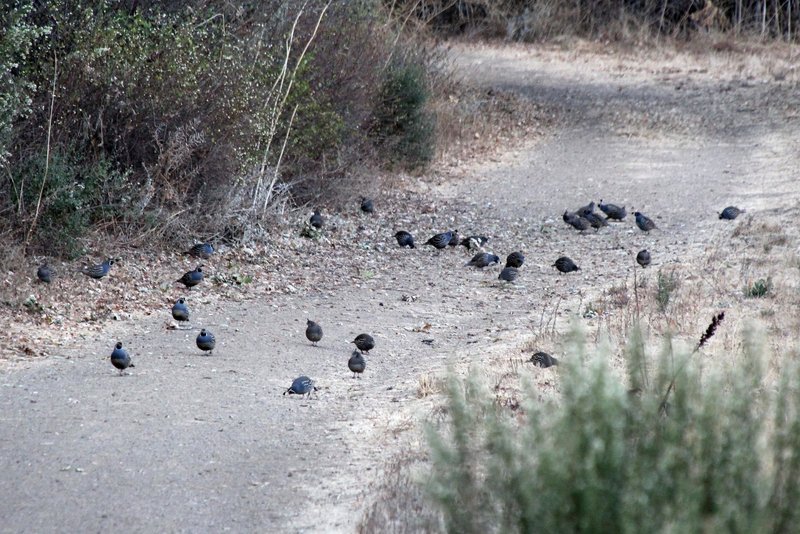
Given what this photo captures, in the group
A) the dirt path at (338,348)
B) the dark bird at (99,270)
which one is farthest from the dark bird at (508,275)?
the dark bird at (99,270)

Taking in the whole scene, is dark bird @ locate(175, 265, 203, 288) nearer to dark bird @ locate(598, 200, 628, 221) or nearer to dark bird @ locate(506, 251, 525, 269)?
dark bird @ locate(506, 251, 525, 269)

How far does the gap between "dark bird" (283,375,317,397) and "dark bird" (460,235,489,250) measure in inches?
232

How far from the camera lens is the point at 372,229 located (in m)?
14.6

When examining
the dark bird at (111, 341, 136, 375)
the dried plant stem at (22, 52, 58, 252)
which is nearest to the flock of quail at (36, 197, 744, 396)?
the dark bird at (111, 341, 136, 375)

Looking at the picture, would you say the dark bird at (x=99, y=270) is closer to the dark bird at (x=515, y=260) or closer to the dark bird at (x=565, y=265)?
the dark bird at (x=515, y=260)

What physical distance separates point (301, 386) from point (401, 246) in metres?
6.07

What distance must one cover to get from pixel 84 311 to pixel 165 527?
4.89 metres

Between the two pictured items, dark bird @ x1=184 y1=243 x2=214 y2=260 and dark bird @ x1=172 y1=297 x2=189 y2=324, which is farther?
dark bird @ x1=184 y1=243 x2=214 y2=260

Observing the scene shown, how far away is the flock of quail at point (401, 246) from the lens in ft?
26.9

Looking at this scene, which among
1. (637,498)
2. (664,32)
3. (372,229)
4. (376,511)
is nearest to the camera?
(637,498)

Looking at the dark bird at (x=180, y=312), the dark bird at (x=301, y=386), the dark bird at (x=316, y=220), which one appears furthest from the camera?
the dark bird at (x=316, y=220)

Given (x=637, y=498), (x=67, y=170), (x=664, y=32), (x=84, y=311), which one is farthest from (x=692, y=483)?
(x=664, y=32)

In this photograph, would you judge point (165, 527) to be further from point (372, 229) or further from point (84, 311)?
point (372, 229)

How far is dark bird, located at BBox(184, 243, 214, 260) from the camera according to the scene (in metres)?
12.0
